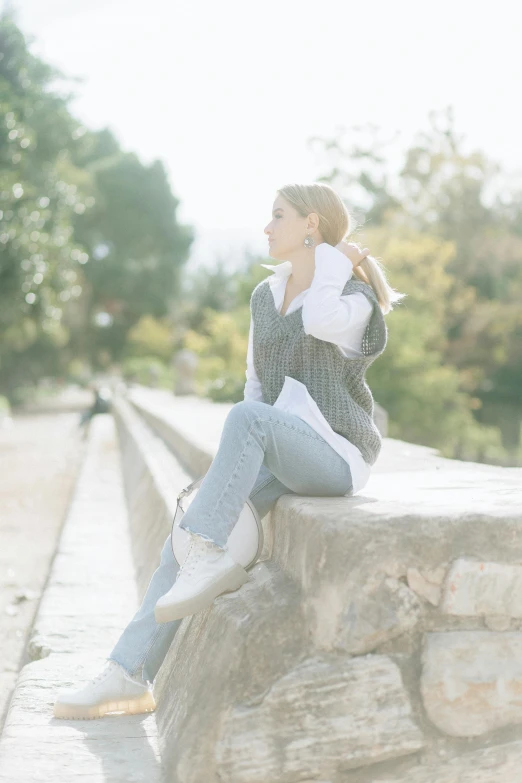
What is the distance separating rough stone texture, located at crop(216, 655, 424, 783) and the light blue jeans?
23.6 inches

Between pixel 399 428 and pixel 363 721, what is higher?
pixel 363 721

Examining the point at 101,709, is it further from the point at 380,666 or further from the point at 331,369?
the point at 331,369

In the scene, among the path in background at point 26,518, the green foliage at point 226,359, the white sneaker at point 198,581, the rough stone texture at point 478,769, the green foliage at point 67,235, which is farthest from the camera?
the green foliage at point 67,235

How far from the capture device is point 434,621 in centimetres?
263

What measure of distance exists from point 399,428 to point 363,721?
17.3m

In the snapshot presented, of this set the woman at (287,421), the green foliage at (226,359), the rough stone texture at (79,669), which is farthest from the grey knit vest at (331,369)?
the green foliage at (226,359)

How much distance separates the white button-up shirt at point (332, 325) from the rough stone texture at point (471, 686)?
2.64 feet

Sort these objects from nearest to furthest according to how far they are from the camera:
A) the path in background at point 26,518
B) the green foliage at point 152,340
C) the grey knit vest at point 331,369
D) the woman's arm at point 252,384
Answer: the grey knit vest at point 331,369 → the woman's arm at point 252,384 → the path in background at point 26,518 → the green foliage at point 152,340

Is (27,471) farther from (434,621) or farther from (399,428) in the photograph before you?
(434,621)

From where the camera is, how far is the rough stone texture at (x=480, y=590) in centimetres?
261

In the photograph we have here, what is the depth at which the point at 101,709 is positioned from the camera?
10.6 ft

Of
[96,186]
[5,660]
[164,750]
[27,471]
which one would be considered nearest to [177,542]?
[164,750]

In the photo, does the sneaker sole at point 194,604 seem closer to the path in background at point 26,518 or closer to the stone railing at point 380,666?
the stone railing at point 380,666

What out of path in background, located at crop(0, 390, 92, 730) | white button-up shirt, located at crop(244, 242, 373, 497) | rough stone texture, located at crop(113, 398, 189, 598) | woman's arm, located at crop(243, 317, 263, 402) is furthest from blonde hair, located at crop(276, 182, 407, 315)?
path in background, located at crop(0, 390, 92, 730)
